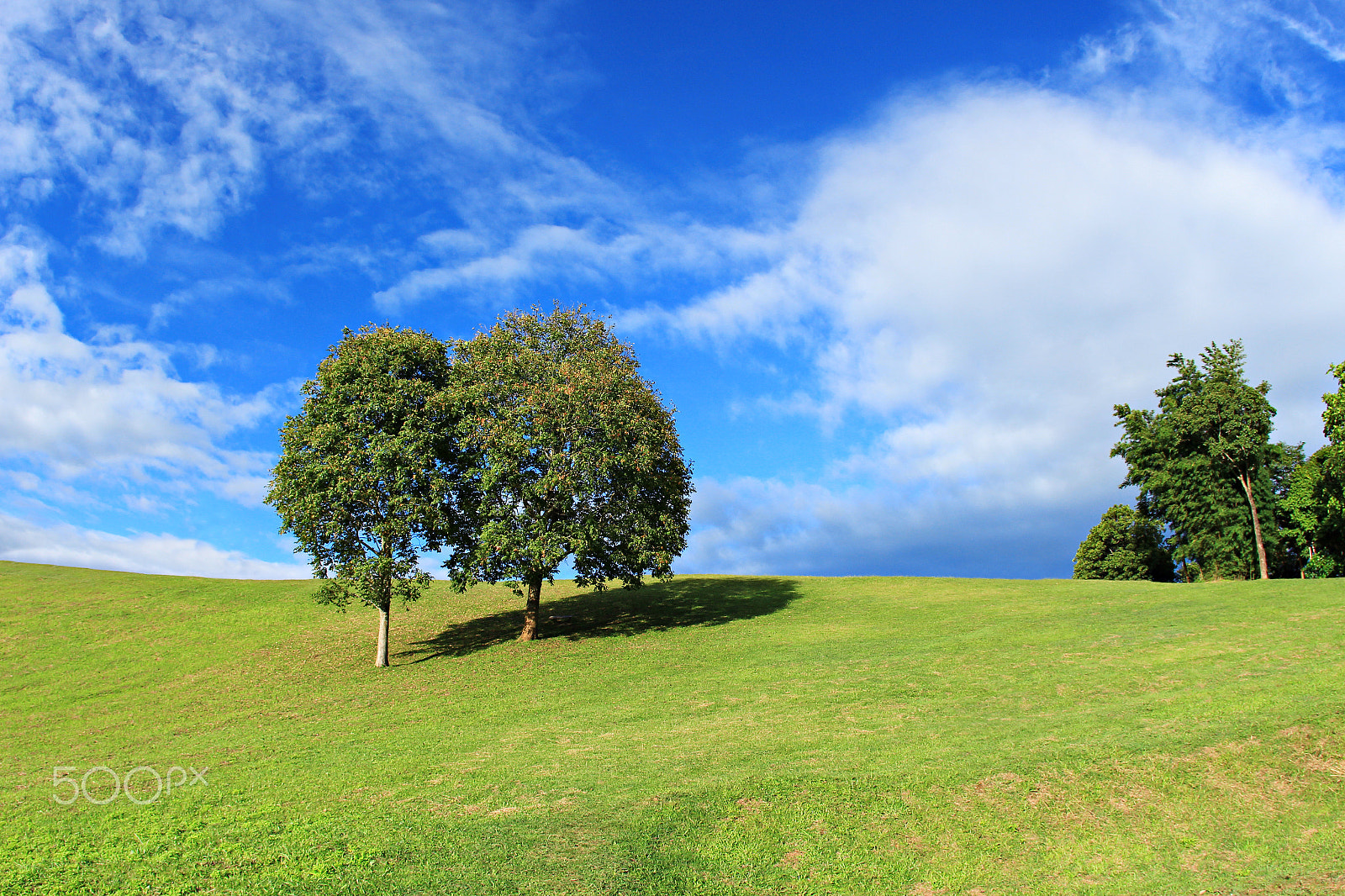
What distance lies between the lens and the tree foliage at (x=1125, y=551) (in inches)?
2729

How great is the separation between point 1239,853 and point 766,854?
8.93 metres

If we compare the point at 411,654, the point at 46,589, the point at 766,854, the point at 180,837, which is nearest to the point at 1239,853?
the point at 766,854

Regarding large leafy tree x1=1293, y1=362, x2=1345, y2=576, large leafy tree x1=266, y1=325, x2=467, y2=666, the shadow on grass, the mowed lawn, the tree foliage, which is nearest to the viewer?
the mowed lawn

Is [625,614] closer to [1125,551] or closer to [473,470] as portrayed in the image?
[473,470]

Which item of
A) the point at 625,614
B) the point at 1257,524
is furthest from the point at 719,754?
the point at 1257,524

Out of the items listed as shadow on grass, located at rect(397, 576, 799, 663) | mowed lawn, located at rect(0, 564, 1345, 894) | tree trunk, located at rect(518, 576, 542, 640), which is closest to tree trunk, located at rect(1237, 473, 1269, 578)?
mowed lawn, located at rect(0, 564, 1345, 894)

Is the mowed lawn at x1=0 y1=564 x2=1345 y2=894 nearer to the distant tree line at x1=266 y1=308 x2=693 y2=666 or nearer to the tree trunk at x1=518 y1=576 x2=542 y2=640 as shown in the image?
the tree trunk at x1=518 y1=576 x2=542 y2=640

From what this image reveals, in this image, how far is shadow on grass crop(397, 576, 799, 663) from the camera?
40594mm

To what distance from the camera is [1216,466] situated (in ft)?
193

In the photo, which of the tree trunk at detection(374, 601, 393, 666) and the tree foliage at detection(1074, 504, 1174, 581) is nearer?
the tree trunk at detection(374, 601, 393, 666)

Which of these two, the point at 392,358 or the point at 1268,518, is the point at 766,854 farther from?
the point at 1268,518

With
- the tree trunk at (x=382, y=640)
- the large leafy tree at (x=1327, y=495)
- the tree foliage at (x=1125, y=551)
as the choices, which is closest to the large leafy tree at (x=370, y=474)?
the tree trunk at (x=382, y=640)

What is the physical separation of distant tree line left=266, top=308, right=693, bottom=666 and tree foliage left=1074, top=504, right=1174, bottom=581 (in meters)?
53.4

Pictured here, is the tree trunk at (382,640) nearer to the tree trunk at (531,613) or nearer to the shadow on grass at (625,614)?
the shadow on grass at (625,614)
